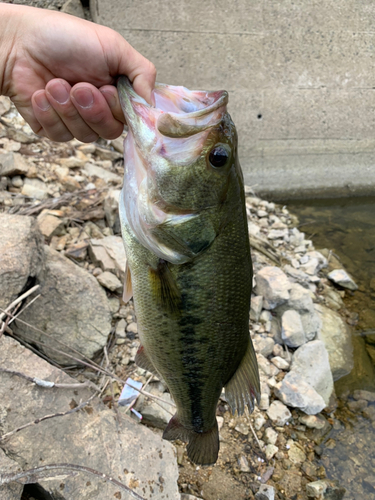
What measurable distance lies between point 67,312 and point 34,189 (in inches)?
72.8

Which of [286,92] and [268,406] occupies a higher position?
[286,92]

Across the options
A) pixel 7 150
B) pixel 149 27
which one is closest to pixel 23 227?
pixel 7 150

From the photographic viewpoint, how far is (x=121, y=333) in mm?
2896

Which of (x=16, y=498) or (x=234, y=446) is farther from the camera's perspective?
(x=234, y=446)

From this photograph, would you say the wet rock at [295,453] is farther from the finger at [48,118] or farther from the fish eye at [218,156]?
the finger at [48,118]

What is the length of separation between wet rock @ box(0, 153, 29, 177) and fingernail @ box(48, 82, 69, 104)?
2542 mm

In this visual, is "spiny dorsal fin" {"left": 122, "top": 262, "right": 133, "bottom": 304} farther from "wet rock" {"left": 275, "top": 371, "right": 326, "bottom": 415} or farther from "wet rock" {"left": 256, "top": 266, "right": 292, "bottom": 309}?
"wet rock" {"left": 256, "top": 266, "right": 292, "bottom": 309}

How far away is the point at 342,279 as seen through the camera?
5133 millimetres

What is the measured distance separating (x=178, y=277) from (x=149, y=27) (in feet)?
19.1

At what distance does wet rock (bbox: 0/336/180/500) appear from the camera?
5.81ft

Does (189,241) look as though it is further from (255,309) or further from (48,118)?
(255,309)

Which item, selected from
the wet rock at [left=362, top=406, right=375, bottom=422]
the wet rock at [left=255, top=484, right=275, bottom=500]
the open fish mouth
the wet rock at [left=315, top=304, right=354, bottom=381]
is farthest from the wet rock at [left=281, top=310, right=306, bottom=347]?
the open fish mouth

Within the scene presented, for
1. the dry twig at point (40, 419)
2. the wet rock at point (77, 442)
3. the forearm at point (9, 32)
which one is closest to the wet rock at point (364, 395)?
the wet rock at point (77, 442)

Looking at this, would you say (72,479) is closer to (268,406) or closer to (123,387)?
(123,387)
